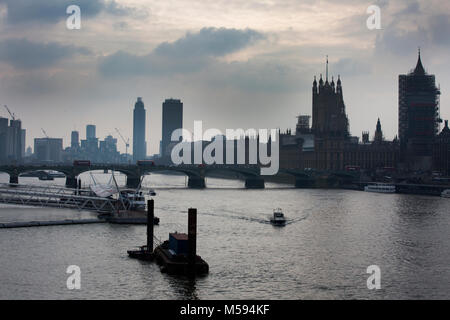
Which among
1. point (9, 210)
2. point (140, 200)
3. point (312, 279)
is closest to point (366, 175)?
point (140, 200)

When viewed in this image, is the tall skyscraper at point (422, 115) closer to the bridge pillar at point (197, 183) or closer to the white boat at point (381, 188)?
the white boat at point (381, 188)

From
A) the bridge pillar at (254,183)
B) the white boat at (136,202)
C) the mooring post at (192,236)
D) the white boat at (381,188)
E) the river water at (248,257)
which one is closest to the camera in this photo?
the river water at (248,257)

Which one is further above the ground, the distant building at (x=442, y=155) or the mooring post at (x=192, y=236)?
the distant building at (x=442, y=155)

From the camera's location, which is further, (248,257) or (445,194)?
(445,194)

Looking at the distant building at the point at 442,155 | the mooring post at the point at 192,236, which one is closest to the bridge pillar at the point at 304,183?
the distant building at the point at 442,155

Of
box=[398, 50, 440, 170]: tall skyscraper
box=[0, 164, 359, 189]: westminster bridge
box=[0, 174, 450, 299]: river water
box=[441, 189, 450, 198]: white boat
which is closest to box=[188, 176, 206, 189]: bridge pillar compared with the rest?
box=[0, 164, 359, 189]: westminster bridge
